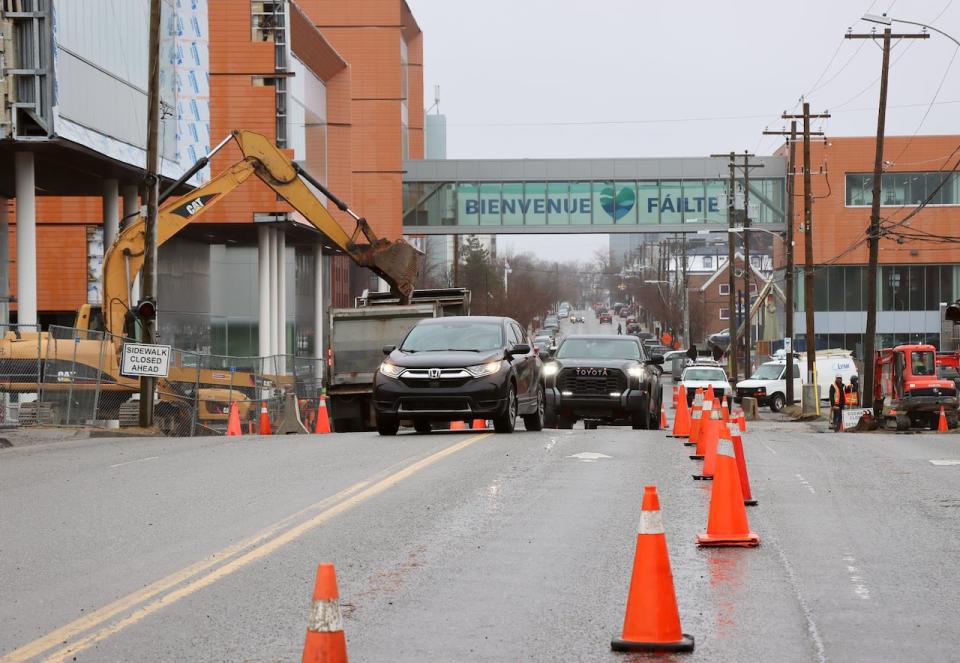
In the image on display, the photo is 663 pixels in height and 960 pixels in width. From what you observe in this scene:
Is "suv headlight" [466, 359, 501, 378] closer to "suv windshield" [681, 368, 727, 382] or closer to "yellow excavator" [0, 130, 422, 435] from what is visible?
"yellow excavator" [0, 130, 422, 435]

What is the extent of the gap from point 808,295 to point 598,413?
26327 mm

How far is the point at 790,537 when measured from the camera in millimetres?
10977

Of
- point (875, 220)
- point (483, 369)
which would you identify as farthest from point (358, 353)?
point (875, 220)

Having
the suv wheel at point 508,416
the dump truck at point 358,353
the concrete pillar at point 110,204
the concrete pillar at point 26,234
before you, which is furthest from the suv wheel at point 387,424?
the concrete pillar at point 110,204

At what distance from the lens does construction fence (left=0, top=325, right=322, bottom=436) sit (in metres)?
25.7

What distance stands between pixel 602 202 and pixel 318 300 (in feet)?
62.2

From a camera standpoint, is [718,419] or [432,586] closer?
[432,586]

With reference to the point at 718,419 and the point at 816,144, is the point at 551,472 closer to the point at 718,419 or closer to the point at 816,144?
the point at 718,419

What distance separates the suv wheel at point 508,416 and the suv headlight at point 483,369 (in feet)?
1.37

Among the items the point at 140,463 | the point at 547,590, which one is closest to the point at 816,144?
the point at 140,463

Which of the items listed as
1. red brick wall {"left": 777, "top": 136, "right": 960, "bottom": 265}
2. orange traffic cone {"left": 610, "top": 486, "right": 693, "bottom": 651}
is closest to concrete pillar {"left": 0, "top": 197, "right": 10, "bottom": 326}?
orange traffic cone {"left": 610, "top": 486, "right": 693, "bottom": 651}

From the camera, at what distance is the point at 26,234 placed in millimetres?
35031

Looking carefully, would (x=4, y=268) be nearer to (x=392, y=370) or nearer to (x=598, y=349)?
(x=598, y=349)

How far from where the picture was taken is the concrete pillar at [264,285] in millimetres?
52781
